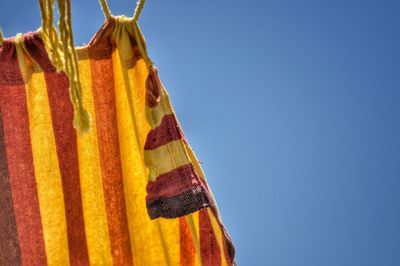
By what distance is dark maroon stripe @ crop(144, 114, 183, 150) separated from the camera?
73cm

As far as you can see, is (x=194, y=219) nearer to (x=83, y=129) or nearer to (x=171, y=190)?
(x=171, y=190)

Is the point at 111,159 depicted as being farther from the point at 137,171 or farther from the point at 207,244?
the point at 207,244

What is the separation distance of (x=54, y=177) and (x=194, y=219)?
289mm

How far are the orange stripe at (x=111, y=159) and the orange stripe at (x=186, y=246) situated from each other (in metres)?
0.11

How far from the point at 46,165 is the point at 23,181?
5cm

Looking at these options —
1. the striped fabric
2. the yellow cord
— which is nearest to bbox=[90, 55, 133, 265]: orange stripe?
the striped fabric

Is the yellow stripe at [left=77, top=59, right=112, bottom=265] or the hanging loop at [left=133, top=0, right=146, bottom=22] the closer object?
the hanging loop at [left=133, top=0, right=146, bottom=22]

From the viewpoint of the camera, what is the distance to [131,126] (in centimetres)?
82

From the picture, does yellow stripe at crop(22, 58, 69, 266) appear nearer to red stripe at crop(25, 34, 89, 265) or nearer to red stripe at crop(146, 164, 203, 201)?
red stripe at crop(25, 34, 89, 265)

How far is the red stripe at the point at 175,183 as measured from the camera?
2.34 feet

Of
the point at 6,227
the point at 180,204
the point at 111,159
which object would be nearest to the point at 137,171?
the point at 111,159

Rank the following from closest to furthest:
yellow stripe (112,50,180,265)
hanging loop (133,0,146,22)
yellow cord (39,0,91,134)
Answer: yellow cord (39,0,91,134), hanging loop (133,0,146,22), yellow stripe (112,50,180,265)

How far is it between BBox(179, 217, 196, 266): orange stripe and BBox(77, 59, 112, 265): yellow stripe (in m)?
0.15

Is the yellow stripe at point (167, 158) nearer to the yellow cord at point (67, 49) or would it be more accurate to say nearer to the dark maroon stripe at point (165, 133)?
the dark maroon stripe at point (165, 133)
